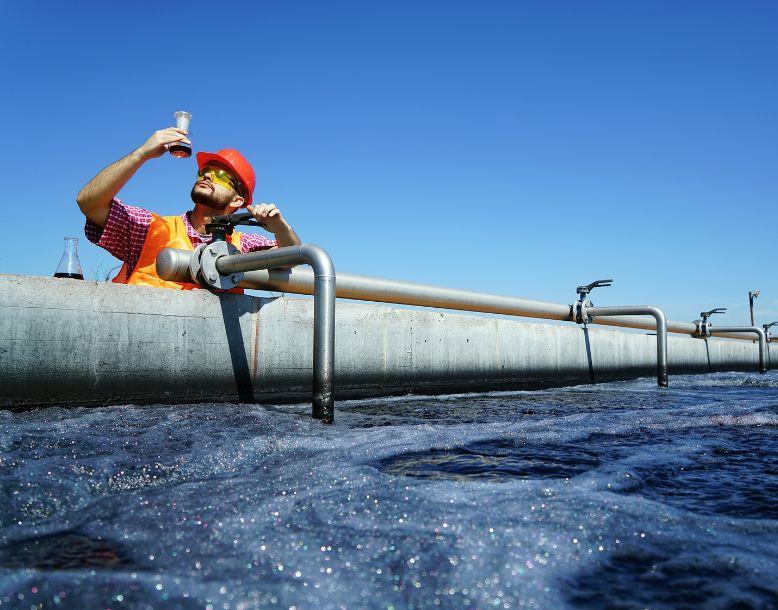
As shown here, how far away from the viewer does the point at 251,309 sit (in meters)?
3.44

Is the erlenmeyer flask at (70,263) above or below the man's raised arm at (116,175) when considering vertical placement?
below

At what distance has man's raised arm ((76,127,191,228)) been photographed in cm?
301

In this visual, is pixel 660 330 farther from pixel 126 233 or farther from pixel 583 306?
pixel 126 233

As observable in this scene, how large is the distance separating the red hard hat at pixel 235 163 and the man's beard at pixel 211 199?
0.55 feet

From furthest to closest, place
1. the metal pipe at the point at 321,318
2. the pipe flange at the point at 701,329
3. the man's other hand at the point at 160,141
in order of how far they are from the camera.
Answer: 1. the pipe flange at the point at 701,329
2. the man's other hand at the point at 160,141
3. the metal pipe at the point at 321,318

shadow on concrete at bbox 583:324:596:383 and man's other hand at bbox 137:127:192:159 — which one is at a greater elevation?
man's other hand at bbox 137:127:192:159

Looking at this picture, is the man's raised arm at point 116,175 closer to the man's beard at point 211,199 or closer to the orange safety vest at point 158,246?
the orange safety vest at point 158,246

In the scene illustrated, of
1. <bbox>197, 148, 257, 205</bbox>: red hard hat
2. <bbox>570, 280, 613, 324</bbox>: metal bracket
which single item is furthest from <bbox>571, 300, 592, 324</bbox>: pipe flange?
<bbox>197, 148, 257, 205</bbox>: red hard hat

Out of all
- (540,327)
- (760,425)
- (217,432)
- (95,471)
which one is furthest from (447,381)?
(95,471)

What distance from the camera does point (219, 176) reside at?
3.65 meters

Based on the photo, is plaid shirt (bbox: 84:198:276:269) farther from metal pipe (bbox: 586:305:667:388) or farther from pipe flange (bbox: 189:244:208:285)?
metal pipe (bbox: 586:305:667:388)

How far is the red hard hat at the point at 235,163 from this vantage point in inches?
146

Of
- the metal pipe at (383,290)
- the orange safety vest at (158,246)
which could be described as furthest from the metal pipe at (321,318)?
the orange safety vest at (158,246)

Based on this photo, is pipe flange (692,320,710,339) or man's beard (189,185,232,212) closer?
man's beard (189,185,232,212)
